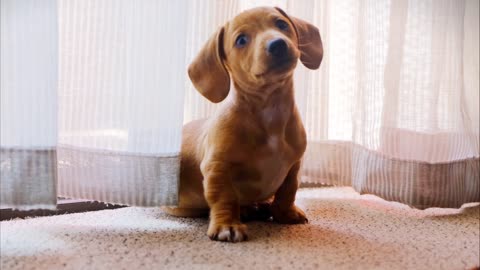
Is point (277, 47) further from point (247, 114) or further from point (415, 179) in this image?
point (415, 179)

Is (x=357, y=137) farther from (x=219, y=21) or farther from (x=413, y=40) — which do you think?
(x=219, y=21)

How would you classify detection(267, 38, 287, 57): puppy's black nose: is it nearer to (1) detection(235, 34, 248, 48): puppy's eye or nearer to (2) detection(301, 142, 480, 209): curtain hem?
(1) detection(235, 34, 248, 48): puppy's eye

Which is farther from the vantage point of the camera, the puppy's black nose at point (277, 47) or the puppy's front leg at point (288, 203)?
the puppy's front leg at point (288, 203)

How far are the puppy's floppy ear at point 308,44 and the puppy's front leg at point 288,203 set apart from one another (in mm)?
266

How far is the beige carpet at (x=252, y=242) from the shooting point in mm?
914

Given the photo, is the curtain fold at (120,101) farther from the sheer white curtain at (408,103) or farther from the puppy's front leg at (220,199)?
the sheer white curtain at (408,103)

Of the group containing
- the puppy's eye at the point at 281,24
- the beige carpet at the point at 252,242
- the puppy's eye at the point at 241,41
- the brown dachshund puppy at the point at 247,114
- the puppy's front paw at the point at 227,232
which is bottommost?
the beige carpet at the point at 252,242

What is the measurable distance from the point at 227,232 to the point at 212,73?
37 centimetres

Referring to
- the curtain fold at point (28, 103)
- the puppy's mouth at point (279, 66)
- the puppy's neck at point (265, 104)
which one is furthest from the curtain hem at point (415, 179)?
the curtain fold at point (28, 103)

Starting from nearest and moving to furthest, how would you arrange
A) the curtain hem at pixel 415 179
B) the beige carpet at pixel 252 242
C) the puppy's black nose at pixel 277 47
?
1. the beige carpet at pixel 252 242
2. the puppy's black nose at pixel 277 47
3. the curtain hem at pixel 415 179

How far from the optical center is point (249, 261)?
0.92 m

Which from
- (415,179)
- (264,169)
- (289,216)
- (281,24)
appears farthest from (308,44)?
(415,179)

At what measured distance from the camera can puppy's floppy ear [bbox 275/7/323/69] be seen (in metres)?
1.22

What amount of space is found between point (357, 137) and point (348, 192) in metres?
0.27
